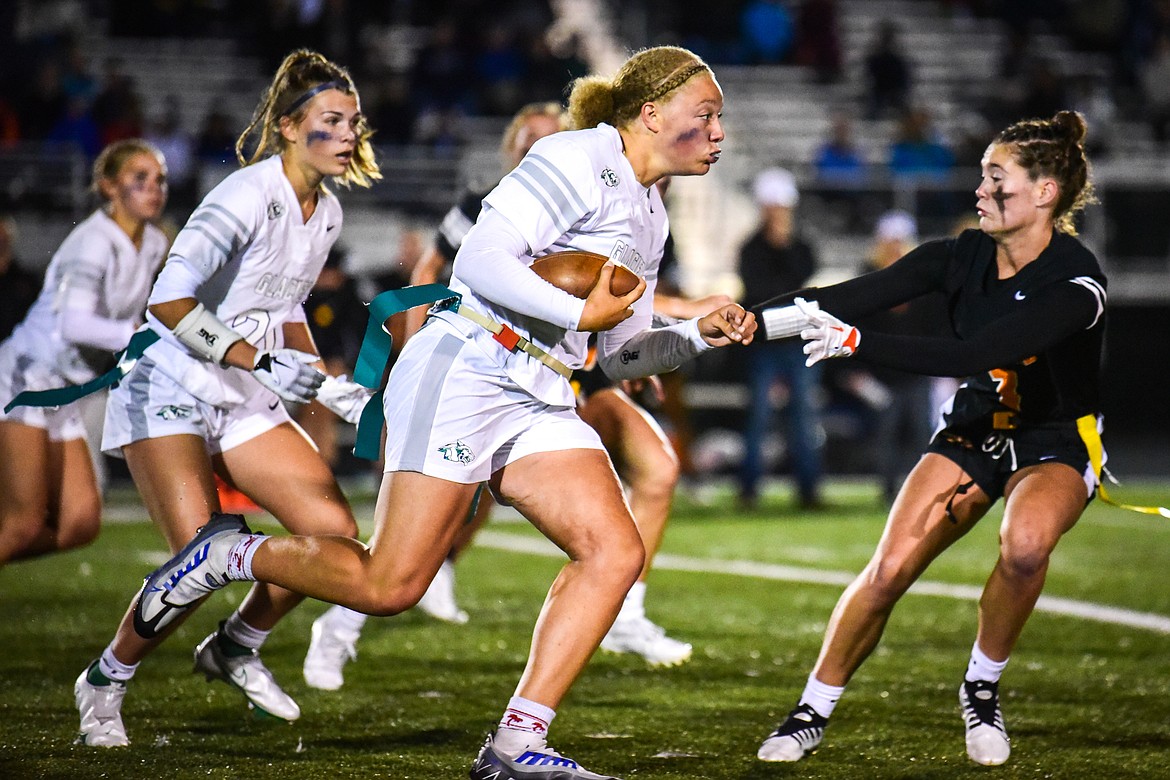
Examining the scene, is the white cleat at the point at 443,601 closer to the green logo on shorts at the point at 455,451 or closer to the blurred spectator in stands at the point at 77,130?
the green logo on shorts at the point at 455,451

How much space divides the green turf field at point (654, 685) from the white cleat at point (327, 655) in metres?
0.09

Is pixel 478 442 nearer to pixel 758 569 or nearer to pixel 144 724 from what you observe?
pixel 144 724

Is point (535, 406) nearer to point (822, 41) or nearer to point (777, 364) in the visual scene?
point (777, 364)

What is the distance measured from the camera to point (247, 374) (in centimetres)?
470

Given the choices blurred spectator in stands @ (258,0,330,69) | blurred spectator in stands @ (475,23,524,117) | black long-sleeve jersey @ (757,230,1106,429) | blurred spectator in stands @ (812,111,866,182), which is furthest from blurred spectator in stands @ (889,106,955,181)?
black long-sleeve jersey @ (757,230,1106,429)

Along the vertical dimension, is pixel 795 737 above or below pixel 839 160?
below

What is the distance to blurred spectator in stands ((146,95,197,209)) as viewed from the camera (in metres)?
13.5

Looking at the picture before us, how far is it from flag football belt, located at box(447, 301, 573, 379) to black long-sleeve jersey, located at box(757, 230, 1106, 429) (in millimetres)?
968

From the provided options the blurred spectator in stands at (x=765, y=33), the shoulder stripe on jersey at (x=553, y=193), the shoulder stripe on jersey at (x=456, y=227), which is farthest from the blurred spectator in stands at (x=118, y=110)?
the shoulder stripe on jersey at (x=553, y=193)

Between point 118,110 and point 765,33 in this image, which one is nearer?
point 118,110

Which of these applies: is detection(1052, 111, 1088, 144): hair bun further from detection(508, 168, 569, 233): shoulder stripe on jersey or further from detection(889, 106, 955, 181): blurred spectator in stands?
detection(889, 106, 955, 181): blurred spectator in stands

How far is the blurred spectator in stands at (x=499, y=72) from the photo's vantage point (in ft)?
52.4

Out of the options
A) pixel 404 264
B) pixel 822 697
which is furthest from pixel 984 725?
pixel 404 264

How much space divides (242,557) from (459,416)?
0.75m
